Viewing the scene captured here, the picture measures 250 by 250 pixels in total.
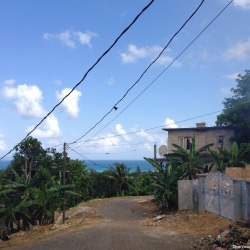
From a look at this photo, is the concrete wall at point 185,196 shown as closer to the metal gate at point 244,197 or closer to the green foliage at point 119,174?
the metal gate at point 244,197

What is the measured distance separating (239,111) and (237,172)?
44.6 ft

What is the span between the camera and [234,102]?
126 ft

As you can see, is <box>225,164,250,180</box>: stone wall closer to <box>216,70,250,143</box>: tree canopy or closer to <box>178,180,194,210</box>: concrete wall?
<box>178,180,194,210</box>: concrete wall

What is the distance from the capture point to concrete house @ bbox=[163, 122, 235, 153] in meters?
36.0

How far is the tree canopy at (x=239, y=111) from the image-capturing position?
34688 millimetres

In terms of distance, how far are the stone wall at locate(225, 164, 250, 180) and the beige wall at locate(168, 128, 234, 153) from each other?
1214 centimetres

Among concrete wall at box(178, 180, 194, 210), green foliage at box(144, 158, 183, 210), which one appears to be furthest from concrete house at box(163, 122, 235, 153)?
concrete wall at box(178, 180, 194, 210)

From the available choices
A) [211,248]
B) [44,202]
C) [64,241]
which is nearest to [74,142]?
[44,202]

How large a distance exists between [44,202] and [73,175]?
21755 mm

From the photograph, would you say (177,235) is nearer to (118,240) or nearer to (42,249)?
(118,240)

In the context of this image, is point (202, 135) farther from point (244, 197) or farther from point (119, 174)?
point (244, 197)

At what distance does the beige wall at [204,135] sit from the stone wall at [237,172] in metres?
12.1

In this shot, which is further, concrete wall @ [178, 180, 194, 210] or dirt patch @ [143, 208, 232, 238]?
concrete wall @ [178, 180, 194, 210]

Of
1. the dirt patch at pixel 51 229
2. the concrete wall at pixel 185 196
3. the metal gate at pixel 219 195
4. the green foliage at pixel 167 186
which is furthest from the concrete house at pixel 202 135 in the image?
the metal gate at pixel 219 195
